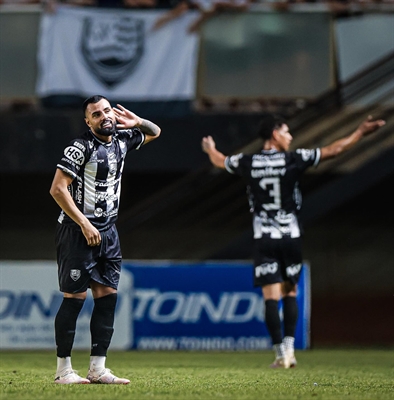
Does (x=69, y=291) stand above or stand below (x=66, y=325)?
above

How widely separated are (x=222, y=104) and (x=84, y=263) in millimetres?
8933

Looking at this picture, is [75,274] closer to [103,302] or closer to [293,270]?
[103,302]

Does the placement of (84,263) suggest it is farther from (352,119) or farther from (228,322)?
(352,119)

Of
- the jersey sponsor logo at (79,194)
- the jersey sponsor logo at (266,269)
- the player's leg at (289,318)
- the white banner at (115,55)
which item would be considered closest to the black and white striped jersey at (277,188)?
the jersey sponsor logo at (266,269)

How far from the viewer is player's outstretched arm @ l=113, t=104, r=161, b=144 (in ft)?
19.4

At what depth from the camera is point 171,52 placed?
44.8ft

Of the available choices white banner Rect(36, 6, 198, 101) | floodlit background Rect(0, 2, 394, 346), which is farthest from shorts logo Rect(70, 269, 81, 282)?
white banner Rect(36, 6, 198, 101)

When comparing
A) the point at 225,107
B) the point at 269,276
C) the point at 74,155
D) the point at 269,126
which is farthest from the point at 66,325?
the point at 225,107

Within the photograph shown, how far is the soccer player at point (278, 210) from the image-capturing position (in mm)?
7879

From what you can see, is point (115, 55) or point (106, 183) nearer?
point (106, 183)

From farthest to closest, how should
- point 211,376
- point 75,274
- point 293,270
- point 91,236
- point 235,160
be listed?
point 235,160 < point 293,270 < point 211,376 < point 75,274 < point 91,236

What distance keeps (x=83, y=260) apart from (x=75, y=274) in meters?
0.09

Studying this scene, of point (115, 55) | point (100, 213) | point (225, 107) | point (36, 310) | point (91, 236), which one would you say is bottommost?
point (36, 310)

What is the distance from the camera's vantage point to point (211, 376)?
650cm
